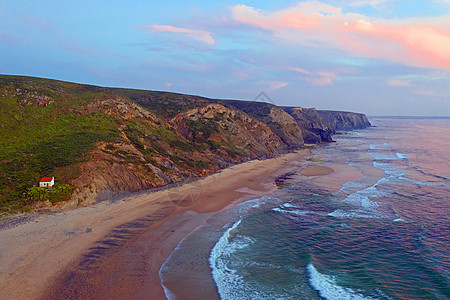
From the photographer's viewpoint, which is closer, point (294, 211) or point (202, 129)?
point (294, 211)

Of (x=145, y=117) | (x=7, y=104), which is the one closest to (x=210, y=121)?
(x=145, y=117)

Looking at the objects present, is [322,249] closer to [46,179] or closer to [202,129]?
[46,179]

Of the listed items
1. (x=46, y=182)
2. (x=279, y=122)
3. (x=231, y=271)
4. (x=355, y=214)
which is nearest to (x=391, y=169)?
(x=355, y=214)

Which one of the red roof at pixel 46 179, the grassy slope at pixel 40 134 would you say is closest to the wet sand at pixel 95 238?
the red roof at pixel 46 179

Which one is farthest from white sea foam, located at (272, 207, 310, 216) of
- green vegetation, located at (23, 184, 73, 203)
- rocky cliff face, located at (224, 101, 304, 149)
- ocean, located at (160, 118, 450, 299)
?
rocky cliff face, located at (224, 101, 304, 149)

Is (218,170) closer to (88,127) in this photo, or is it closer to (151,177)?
(151,177)

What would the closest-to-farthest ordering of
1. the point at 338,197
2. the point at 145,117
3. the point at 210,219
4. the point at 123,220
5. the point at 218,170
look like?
the point at 123,220 → the point at 210,219 → the point at 338,197 → the point at 218,170 → the point at 145,117
